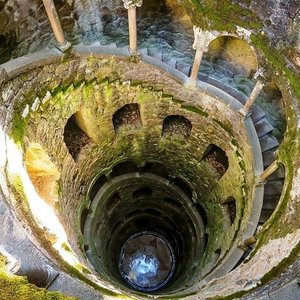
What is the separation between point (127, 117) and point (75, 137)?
189cm

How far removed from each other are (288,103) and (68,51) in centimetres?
563

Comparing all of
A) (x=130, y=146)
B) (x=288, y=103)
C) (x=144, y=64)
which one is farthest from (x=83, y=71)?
(x=288, y=103)

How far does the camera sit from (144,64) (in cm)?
1167

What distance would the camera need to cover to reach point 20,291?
5.96 metres

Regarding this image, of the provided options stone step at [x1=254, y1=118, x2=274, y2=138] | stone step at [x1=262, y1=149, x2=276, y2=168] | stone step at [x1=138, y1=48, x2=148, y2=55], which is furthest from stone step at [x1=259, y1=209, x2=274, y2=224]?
stone step at [x1=138, y1=48, x2=148, y2=55]

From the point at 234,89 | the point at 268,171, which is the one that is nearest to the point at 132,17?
the point at 234,89

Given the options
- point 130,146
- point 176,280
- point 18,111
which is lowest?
point 18,111

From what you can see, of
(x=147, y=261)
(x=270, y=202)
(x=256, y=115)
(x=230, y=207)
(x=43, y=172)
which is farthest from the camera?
(x=147, y=261)

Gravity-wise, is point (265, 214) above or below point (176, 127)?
below

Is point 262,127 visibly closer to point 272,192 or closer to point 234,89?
point 234,89

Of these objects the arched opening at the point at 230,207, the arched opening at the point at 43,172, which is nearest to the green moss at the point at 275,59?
the arched opening at the point at 230,207

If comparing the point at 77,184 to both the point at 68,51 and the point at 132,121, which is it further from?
the point at 68,51

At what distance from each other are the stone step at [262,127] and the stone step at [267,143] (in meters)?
0.15

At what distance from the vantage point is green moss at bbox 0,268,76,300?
19.2 ft
